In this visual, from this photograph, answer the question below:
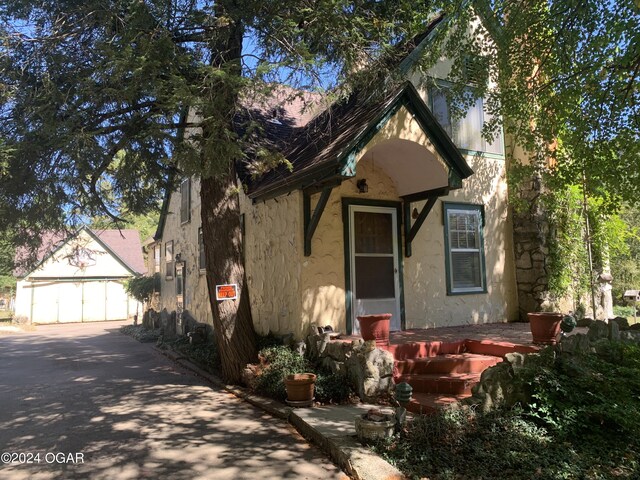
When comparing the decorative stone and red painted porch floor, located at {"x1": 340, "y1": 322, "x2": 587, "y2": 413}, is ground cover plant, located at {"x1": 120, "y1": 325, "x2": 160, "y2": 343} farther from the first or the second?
the decorative stone

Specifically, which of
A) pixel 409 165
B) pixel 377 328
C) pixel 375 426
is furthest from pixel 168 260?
pixel 375 426

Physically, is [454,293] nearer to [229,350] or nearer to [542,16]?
[229,350]

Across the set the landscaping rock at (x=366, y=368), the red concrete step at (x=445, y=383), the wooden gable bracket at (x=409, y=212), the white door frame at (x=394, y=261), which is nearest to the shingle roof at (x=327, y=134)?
the white door frame at (x=394, y=261)

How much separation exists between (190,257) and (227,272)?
21.3 ft

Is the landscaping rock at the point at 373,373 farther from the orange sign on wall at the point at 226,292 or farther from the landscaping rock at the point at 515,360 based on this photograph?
the orange sign on wall at the point at 226,292

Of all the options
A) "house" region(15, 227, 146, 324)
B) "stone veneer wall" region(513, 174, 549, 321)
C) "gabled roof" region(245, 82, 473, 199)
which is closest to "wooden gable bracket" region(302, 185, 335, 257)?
"gabled roof" region(245, 82, 473, 199)

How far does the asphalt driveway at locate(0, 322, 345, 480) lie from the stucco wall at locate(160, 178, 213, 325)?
3.44 meters

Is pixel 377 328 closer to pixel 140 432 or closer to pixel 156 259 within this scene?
pixel 140 432

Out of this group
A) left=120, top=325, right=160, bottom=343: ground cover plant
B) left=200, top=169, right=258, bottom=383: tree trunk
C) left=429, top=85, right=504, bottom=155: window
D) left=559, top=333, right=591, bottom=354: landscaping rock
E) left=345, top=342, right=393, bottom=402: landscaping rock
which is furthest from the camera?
left=120, top=325, right=160, bottom=343: ground cover plant

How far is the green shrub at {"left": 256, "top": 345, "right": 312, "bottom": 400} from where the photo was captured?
22.8ft

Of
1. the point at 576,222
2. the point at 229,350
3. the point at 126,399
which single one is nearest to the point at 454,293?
the point at 576,222

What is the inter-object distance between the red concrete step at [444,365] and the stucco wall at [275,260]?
6.46ft

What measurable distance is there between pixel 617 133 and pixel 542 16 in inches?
91.9

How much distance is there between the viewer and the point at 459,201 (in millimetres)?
9953
